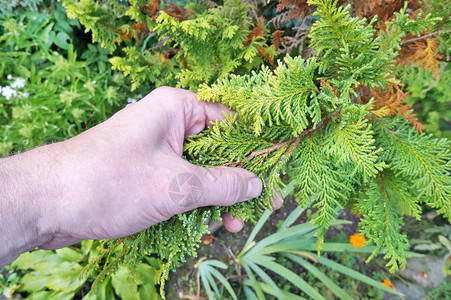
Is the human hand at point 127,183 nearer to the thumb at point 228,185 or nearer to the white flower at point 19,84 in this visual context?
the thumb at point 228,185

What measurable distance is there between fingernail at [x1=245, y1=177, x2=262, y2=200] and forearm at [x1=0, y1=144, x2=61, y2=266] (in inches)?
30.8

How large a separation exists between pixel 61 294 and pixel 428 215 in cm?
307

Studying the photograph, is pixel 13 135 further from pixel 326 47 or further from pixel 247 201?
pixel 326 47

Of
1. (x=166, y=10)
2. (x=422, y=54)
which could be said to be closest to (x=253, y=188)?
(x=422, y=54)

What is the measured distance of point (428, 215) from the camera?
7.95 feet

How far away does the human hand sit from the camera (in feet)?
3.70

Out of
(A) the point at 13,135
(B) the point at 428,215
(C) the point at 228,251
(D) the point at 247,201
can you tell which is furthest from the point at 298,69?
(A) the point at 13,135

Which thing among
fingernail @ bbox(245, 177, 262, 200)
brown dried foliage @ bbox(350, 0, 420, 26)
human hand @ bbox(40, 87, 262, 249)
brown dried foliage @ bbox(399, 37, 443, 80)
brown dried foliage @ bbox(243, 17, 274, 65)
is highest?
brown dried foliage @ bbox(350, 0, 420, 26)

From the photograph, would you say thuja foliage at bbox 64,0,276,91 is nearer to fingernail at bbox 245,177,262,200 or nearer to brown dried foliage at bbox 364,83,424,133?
brown dried foliage at bbox 364,83,424,133

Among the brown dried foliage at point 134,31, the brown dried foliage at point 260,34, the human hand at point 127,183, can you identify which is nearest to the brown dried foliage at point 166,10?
the brown dried foliage at point 134,31

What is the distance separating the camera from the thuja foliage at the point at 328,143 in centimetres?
100

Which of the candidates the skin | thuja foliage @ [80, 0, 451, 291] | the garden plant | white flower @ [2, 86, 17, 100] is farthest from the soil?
white flower @ [2, 86, 17, 100]

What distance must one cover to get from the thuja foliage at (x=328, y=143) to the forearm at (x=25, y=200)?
31 centimetres

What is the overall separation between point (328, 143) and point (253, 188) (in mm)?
368
